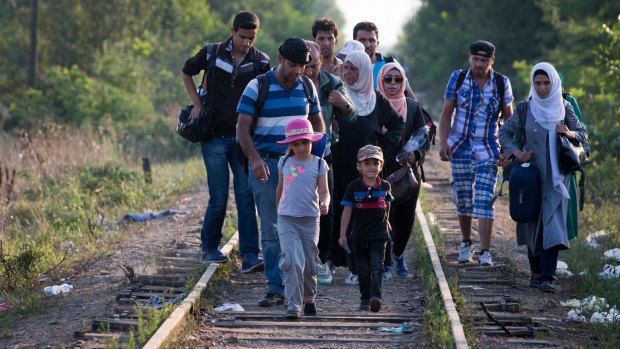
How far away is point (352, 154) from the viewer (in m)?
9.40

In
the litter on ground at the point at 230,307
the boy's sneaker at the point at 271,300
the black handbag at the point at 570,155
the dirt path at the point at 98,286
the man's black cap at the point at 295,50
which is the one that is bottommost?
the dirt path at the point at 98,286

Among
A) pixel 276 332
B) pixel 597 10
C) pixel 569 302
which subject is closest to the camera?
pixel 276 332

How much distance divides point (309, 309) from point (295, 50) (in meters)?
1.96

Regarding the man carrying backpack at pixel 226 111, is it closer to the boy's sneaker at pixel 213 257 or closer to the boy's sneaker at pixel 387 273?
the boy's sneaker at pixel 213 257

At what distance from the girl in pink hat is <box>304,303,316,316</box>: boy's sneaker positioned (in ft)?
0.34

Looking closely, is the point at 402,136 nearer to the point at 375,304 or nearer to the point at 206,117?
the point at 206,117

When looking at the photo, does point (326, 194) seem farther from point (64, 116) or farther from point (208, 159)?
point (64, 116)

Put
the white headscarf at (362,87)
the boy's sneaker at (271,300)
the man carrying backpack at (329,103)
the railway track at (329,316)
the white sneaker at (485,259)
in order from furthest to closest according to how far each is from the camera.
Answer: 1. the white sneaker at (485,259)
2. the white headscarf at (362,87)
3. the man carrying backpack at (329,103)
4. the boy's sneaker at (271,300)
5. the railway track at (329,316)

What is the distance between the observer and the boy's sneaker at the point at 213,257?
9758 millimetres

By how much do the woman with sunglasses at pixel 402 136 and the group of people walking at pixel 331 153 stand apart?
12mm

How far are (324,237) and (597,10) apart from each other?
20.7 metres

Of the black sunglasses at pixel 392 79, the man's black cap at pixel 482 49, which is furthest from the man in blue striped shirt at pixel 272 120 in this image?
the man's black cap at pixel 482 49

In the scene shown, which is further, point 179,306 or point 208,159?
point 208,159

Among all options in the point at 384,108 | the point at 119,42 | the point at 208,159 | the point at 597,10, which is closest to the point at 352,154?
the point at 384,108
